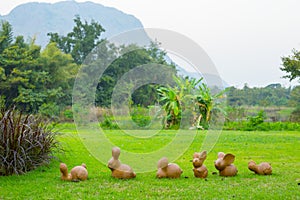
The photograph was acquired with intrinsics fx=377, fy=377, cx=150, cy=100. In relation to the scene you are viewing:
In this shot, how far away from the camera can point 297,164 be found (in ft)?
19.9

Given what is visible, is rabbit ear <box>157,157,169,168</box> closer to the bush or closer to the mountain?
the bush

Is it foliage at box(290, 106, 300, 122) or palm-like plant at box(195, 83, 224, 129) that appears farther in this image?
foliage at box(290, 106, 300, 122)

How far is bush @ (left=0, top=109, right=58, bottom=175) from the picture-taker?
4.92m

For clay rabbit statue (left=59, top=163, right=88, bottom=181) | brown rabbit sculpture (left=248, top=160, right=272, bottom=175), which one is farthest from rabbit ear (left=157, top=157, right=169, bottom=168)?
brown rabbit sculpture (left=248, top=160, right=272, bottom=175)

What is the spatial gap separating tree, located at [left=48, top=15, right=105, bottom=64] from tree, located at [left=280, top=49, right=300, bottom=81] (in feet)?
39.5

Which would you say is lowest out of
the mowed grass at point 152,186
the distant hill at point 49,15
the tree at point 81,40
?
the mowed grass at point 152,186

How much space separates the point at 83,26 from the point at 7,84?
8.60m

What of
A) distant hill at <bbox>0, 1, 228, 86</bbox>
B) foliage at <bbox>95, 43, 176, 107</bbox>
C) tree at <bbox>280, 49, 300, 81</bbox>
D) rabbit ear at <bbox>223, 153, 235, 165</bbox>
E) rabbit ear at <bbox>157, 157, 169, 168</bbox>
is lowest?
rabbit ear at <bbox>157, 157, 169, 168</bbox>

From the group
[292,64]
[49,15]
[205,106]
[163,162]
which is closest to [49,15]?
[49,15]

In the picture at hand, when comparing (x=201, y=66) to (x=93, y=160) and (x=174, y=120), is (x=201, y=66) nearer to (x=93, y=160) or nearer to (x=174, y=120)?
(x=93, y=160)

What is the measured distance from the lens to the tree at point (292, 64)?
17172 mm

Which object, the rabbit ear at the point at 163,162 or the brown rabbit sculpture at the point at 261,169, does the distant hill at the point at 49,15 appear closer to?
the brown rabbit sculpture at the point at 261,169

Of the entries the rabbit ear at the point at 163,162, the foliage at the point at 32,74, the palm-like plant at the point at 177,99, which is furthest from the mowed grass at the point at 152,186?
the foliage at the point at 32,74

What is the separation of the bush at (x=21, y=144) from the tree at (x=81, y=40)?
766 inches
